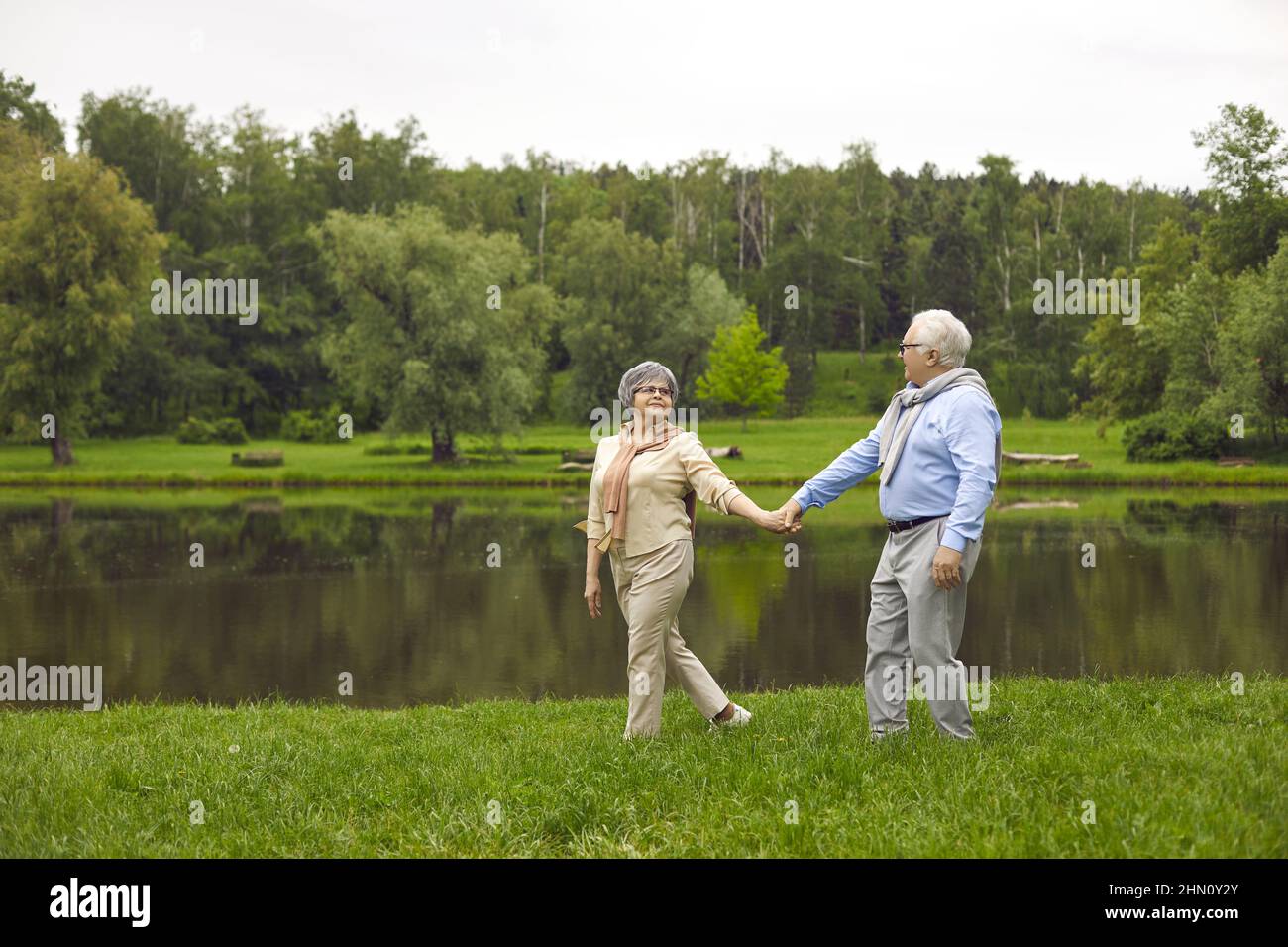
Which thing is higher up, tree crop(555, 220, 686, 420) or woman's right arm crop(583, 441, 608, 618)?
tree crop(555, 220, 686, 420)

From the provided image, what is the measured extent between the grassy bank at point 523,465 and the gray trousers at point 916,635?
30365 millimetres

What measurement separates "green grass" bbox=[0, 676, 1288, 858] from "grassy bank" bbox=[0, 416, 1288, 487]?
30.2 m

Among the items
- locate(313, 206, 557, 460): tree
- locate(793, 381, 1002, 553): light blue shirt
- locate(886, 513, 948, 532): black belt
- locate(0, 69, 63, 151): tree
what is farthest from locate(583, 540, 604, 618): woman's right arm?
locate(0, 69, 63, 151): tree

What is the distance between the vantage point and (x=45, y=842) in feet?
17.2

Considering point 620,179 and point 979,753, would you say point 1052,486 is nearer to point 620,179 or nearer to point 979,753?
point 979,753

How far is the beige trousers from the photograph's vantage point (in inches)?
281

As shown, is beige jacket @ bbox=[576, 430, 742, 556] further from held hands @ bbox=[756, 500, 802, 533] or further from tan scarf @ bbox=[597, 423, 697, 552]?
held hands @ bbox=[756, 500, 802, 533]

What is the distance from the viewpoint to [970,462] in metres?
6.39

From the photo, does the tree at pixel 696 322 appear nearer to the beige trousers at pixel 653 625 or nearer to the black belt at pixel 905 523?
the beige trousers at pixel 653 625

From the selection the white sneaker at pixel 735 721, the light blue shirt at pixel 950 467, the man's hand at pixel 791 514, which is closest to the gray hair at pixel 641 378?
the man's hand at pixel 791 514

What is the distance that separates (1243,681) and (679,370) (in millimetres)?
57798

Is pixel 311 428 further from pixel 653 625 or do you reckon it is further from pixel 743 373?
pixel 653 625

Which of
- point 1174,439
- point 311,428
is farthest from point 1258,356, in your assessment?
point 311,428

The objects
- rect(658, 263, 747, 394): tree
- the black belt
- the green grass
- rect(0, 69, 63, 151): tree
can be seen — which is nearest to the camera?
the green grass
